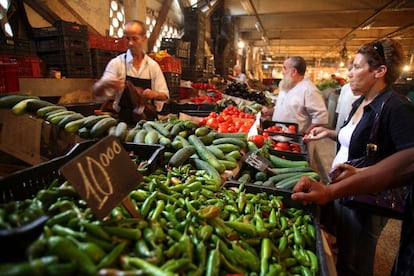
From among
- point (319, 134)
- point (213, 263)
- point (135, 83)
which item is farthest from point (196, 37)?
point (213, 263)

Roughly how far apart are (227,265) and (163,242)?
31 centimetres

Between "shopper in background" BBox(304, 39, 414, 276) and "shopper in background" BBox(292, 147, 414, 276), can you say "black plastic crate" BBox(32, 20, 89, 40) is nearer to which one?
"shopper in background" BBox(304, 39, 414, 276)

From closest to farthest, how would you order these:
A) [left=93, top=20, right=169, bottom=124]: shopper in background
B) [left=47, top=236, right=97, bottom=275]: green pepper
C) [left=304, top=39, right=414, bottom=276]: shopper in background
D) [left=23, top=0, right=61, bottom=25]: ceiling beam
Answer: [left=47, top=236, right=97, bottom=275]: green pepper
[left=304, top=39, right=414, bottom=276]: shopper in background
[left=93, top=20, right=169, bottom=124]: shopper in background
[left=23, top=0, right=61, bottom=25]: ceiling beam

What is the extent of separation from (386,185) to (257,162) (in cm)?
106

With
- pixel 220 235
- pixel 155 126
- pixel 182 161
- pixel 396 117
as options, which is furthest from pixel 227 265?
pixel 155 126

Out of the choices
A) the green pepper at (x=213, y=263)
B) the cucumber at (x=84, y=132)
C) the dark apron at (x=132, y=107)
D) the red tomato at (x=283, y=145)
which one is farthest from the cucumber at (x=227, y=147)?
the green pepper at (x=213, y=263)

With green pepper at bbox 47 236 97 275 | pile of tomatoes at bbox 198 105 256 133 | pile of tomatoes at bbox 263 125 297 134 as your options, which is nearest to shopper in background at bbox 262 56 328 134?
pile of tomatoes at bbox 263 125 297 134

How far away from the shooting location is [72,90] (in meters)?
5.08

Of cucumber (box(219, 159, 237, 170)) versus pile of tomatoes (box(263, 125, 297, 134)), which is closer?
cucumber (box(219, 159, 237, 170))

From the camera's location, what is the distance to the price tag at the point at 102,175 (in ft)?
3.13

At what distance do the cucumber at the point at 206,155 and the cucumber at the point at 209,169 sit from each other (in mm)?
39

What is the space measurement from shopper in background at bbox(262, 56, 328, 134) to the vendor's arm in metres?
2.62

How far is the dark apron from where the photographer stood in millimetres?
3554

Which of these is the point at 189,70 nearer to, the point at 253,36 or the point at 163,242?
the point at 163,242
